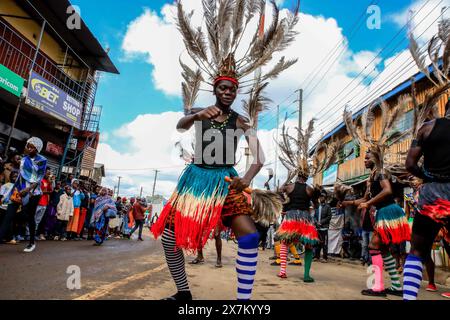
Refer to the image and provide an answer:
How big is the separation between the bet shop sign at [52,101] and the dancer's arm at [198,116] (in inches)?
469

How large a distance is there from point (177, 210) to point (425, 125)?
2229 millimetres

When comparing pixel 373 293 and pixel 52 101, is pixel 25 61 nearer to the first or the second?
pixel 52 101

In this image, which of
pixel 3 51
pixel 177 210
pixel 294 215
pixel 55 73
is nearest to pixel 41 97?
pixel 3 51

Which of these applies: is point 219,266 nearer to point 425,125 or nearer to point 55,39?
point 425,125

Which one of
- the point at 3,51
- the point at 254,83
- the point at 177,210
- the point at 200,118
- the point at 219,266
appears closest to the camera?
the point at 177,210

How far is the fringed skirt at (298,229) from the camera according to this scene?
5.22m

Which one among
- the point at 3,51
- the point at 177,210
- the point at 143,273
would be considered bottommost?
the point at 143,273

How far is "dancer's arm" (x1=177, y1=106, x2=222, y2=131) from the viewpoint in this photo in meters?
2.70

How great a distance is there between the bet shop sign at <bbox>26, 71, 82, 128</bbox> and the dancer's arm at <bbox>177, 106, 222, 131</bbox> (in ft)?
39.1

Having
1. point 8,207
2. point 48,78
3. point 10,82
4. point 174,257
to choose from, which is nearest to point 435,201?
point 174,257

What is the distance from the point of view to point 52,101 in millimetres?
14047

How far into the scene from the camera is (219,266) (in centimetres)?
591

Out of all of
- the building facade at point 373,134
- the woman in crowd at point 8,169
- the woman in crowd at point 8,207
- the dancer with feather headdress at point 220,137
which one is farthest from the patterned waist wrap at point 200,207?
the building facade at point 373,134

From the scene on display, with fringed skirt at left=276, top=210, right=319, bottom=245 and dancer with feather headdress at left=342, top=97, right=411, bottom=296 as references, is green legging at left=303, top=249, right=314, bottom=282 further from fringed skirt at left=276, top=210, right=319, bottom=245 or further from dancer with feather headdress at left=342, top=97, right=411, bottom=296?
dancer with feather headdress at left=342, top=97, right=411, bottom=296
